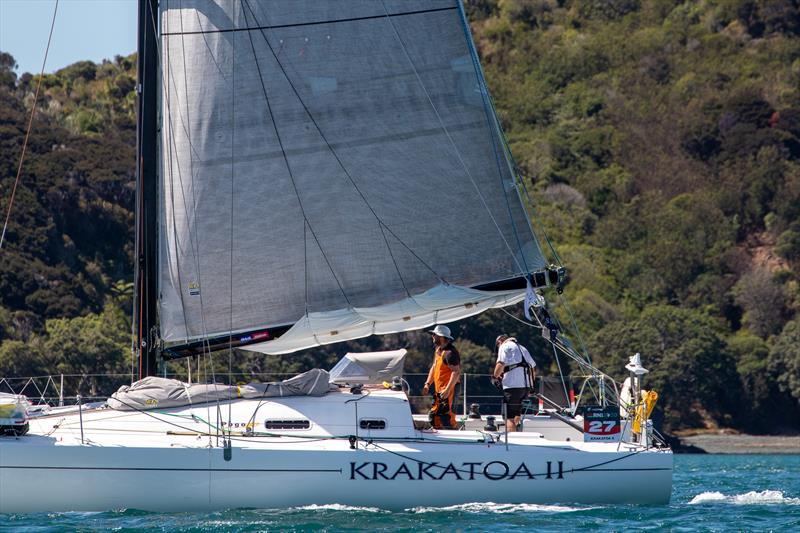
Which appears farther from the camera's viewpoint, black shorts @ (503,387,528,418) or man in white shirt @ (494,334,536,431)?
black shorts @ (503,387,528,418)

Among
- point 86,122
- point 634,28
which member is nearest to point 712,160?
point 634,28

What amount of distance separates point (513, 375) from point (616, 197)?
4770 cm

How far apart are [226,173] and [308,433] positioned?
3395mm

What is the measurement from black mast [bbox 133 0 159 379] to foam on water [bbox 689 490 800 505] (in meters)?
6.92

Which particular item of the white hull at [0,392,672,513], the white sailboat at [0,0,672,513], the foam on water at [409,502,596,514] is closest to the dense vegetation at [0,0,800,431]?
the white sailboat at [0,0,672,513]

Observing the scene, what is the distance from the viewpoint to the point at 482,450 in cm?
1484

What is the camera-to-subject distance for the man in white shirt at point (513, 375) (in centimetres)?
1594

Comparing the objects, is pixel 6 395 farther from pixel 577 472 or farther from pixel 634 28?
pixel 634 28

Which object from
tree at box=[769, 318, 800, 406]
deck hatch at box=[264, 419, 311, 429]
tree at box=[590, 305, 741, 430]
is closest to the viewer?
deck hatch at box=[264, 419, 311, 429]

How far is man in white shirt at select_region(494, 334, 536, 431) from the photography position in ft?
52.3

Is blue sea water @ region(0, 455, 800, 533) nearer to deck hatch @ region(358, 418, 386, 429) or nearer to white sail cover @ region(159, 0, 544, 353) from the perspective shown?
deck hatch @ region(358, 418, 386, 429)

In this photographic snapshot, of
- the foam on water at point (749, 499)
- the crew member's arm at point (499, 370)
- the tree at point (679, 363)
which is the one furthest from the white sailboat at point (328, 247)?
the tree at point (679, 363)

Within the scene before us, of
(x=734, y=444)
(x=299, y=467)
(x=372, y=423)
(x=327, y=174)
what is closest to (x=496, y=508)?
(x=372, y=423)

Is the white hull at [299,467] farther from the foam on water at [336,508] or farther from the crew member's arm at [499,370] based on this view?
the crew member's arm at [499,370]
